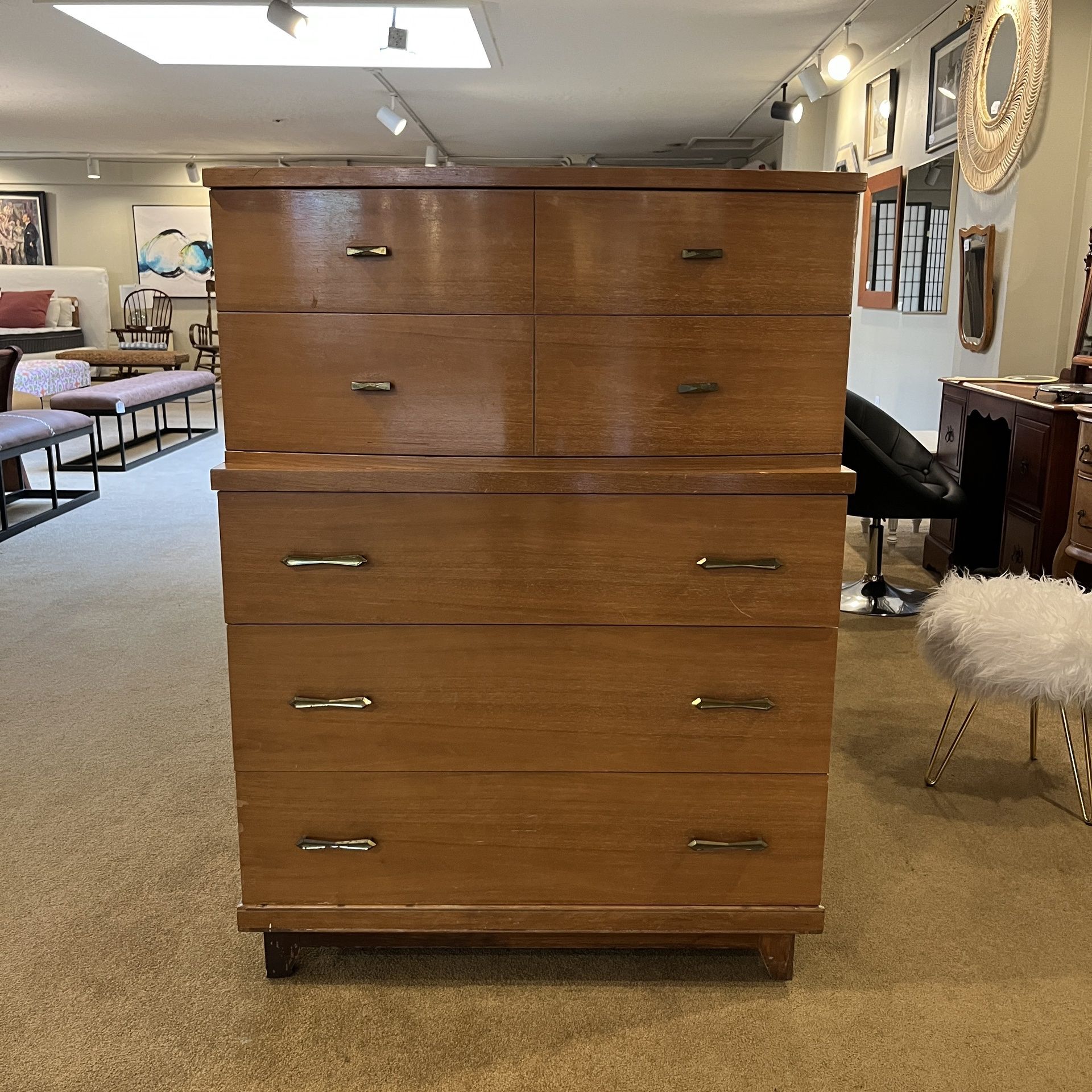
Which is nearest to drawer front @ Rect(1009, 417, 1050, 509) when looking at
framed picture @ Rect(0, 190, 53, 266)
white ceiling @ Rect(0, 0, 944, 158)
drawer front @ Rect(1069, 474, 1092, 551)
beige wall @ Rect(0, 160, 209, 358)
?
drawer front @ Rect(1069, 474, 1092, 551)

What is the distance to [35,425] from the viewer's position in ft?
16.6

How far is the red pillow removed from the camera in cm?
1068

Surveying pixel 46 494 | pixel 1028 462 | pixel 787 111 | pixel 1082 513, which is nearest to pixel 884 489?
pixel 1028 462

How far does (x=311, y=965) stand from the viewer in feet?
5.73

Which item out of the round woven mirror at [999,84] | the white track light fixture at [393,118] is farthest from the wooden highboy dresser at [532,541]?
the white track light fixture at [393,118]

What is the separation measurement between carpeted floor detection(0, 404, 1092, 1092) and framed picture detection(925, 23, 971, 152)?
11.7ft

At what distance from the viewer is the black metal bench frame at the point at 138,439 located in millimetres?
6520

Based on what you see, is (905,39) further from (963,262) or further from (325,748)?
(325,748)

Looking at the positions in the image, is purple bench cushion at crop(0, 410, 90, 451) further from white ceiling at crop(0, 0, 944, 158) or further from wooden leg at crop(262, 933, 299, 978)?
wooden leg at crop(262, 933, 299, 978)

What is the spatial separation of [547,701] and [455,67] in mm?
6330

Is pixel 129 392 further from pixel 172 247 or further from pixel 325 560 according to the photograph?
pixel 172 247

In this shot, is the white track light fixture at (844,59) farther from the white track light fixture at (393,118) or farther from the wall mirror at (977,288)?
the white track light fixture at (393,118)

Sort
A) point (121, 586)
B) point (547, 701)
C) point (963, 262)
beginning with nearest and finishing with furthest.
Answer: point (547, 701) < point (121, 586) < point (963, 262)

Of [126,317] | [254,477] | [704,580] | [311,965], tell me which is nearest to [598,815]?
[704,580]
